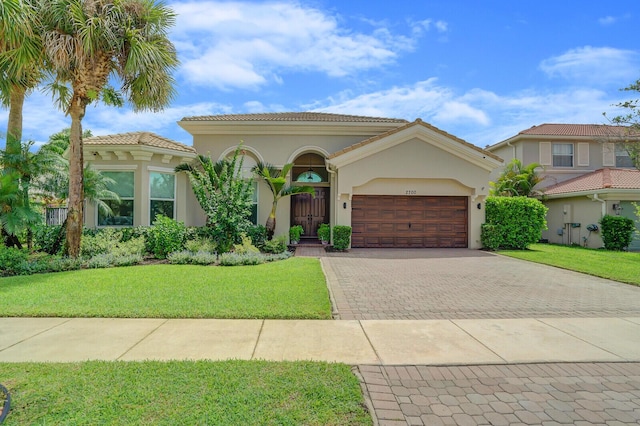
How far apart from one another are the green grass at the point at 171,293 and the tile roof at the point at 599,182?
1708 centimetres

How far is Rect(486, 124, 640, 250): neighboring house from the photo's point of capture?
18.0 metres

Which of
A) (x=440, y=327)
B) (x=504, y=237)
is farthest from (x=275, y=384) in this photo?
(x=504, y=237)

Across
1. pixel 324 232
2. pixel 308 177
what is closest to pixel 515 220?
pixel 324 232

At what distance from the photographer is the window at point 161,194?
14.6 metres

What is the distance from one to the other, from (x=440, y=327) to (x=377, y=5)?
8.91 meters

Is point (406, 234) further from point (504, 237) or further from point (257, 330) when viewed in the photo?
point (257, 330)

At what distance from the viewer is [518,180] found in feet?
69.0

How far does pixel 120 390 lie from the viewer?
3391 millimetres

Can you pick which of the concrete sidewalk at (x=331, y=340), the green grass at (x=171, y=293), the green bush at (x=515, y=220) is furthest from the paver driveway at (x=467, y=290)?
the green bush at (x=515, y=220)

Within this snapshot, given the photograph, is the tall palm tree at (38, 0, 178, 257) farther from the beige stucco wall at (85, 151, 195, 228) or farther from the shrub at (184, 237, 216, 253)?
the shrub at (184, 237, 216, 253)

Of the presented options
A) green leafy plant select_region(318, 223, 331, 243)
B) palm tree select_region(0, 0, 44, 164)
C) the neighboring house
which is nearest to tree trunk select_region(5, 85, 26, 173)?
palm tree select_region(0, 0, 44, 164)

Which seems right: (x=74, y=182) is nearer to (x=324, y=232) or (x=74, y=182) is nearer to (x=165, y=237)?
(x=165, y=237)

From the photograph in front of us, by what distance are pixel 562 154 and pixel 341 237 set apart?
18022mm

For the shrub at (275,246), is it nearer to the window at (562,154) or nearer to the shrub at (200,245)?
the shrub at (200,245)
